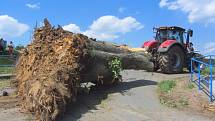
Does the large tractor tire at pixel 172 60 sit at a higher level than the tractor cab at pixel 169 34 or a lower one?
lower

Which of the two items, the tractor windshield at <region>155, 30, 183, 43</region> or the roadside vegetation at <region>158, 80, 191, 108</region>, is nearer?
the roadside vegetation at <region>158, 80, 191, 108</region>

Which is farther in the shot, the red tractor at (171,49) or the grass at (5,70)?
the grass at (5,70)

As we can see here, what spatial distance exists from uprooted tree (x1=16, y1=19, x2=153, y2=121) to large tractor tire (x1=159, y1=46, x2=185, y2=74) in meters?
5.00

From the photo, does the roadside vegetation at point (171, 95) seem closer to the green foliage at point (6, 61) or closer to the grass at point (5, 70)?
the grass at point (5, 70)

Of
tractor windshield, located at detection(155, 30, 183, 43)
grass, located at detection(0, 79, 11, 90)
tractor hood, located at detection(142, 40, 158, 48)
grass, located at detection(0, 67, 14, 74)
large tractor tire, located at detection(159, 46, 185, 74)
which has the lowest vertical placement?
grass, located at detection(0, 79, 11, 90)

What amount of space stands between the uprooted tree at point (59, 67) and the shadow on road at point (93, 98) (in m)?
0.29

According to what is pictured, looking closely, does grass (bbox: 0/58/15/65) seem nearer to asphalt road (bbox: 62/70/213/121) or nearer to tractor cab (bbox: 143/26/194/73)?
tractor cab (bbox: 143/26/194/73)

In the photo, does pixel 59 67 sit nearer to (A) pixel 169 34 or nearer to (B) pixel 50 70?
(B) pixel 50 70

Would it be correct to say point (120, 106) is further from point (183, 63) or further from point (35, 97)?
point (183, 63)

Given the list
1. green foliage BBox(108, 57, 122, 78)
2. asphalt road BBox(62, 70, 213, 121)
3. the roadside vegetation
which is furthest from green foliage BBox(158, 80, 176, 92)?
green foliage BBox(108, 57, 122, 78)

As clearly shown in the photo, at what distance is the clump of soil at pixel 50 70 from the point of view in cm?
1128

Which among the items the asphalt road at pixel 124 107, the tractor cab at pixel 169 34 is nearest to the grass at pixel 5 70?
the tractor cab at pixel 169 34

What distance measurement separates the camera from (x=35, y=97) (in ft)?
37.3

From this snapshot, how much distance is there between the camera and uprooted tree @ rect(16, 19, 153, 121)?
1138 centimetres
